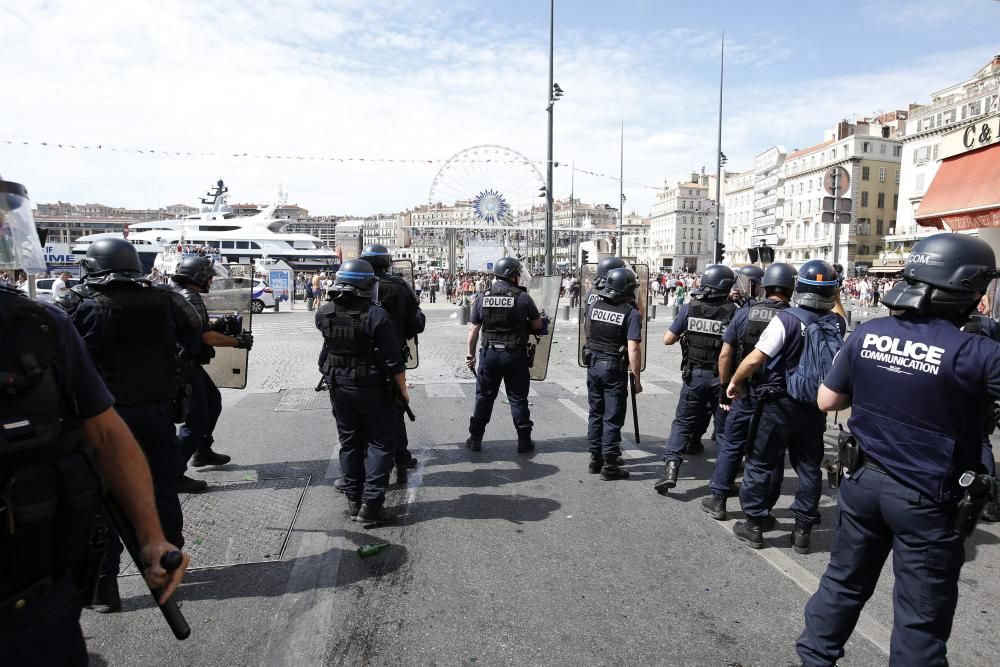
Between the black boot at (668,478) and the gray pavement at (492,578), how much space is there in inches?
4.3

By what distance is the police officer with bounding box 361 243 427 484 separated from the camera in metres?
5.12

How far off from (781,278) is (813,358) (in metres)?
0.88

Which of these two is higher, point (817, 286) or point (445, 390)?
point (817, 286)

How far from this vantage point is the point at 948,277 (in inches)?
89.0

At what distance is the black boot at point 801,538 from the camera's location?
12.3 feet

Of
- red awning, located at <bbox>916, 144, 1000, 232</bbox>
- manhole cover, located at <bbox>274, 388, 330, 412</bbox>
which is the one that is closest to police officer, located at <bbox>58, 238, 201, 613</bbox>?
manhole cover, located at <bbox>274, 388, 330, 412</bbox>

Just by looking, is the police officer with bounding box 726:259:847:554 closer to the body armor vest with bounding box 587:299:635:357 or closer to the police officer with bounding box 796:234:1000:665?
the body armor vest with bounding box 587:299:635:357

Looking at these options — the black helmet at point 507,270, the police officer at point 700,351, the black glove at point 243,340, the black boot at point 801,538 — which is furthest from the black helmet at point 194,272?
the black boot at point 801,538

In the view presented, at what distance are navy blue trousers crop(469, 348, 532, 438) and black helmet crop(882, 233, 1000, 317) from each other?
3.62 meters

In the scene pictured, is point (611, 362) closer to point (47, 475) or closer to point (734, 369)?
point (734, 369)

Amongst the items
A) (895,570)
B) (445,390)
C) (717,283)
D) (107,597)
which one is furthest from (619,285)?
(445,390)

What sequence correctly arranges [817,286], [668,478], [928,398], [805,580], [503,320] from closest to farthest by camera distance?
[928,398] < [805,580] < [817,286] < [668,478] < [503,320]

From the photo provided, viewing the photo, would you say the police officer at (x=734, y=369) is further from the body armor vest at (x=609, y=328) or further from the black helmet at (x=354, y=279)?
the black helmet at (x=354, y=279)

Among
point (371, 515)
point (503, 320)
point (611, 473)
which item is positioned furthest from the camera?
point (503, 320)
